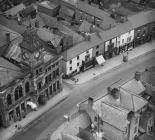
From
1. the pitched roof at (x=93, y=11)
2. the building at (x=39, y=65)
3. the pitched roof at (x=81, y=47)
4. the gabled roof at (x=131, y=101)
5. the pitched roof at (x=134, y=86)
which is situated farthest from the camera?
the pitched roof at (x=93, y=11)

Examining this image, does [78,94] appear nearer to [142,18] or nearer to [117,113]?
[117,113]

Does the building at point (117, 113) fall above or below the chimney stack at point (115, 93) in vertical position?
below

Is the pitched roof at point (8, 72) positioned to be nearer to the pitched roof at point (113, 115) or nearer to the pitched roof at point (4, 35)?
the pitched roof at point (4, 35)

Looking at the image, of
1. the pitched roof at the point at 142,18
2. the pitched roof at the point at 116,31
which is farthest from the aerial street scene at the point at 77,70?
the pitched roof at the point at 116,31

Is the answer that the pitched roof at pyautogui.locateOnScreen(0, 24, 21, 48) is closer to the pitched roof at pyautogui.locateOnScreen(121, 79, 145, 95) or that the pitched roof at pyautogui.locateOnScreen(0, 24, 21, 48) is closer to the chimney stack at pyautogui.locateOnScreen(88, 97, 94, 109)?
the chimney stack at pyautogui.locateOnScreen(88, 97, 94, 109)

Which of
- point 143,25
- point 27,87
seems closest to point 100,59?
point 143,25

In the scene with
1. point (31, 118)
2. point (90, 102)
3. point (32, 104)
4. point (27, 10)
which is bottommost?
point (31, 118)

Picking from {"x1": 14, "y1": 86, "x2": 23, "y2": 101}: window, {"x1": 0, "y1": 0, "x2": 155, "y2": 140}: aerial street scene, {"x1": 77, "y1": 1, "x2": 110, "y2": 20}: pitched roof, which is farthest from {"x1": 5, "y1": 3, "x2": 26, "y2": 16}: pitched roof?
{"x1": 14, "y1": 86, "x2": 23, "y2": 101}: window
